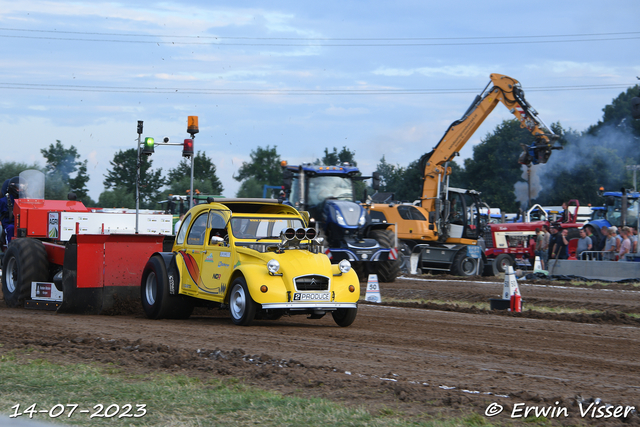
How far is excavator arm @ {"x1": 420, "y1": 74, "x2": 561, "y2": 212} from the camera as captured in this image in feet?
83.5

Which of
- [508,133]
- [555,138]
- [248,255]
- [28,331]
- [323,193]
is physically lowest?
[28,331]

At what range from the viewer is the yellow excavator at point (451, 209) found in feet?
83.5

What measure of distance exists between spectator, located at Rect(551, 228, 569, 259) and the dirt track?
516 inches

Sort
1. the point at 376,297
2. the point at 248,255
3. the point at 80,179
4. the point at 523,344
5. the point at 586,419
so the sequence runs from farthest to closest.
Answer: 1. the point at 80,179
2. the point at 376,297
3. the point at 248,255
4. the point at 523,344
5. the point at 586,419

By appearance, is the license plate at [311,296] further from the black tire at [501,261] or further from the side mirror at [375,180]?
the black tire at [501,261]

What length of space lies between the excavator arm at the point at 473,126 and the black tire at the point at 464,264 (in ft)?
6.60

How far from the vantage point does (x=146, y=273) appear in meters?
12.0

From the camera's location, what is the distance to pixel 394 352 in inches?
336

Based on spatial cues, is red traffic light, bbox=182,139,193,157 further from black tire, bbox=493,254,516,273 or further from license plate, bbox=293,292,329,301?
black tire, bbox=493,254,516,273

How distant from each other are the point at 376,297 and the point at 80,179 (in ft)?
256

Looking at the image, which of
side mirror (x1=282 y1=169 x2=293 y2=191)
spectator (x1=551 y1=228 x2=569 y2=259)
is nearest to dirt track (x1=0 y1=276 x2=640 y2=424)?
side mirror (x1=282 y1=169 x2=293 y2=191)

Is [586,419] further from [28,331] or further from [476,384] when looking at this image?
[28,331]

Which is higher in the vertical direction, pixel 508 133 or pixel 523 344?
pixel 508 133

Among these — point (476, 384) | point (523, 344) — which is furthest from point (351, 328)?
point (476, 384)
